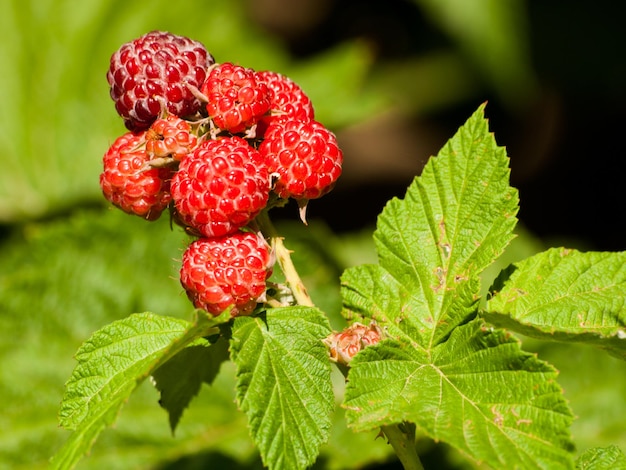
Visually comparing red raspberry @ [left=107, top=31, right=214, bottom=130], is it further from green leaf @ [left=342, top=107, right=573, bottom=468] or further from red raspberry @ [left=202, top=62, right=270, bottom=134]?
green leaf @ [left=342, top=107, right=573, bottom=468]

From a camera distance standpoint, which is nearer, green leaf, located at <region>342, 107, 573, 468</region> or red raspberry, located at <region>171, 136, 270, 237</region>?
green leaf, located at <region>342, 107, 573, 468</region>

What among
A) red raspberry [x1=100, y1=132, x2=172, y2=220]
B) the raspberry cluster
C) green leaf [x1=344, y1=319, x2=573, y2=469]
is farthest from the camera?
red raspberry [x1=100, y1=132, x2=172, y2=220]

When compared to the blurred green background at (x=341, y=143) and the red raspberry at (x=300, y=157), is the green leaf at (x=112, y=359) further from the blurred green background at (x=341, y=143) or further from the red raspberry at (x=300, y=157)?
the blurred green background at (x=341, y=143)

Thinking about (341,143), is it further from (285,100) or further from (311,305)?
(311,305)

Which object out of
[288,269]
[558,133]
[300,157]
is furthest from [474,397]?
[558,133]

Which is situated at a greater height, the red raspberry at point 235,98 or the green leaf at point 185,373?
the red raspberry at point 235,98

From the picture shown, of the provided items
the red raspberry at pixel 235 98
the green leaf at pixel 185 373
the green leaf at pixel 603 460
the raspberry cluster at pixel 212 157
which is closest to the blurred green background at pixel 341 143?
the green leaf at pixel 185 373

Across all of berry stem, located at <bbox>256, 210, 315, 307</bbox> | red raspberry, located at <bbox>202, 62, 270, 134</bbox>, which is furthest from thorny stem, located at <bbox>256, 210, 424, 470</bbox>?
red raspberry, located at <bbox>202, 62, 270, 134</bbox>
